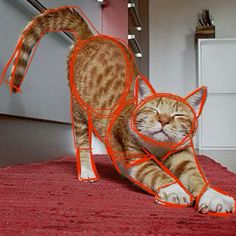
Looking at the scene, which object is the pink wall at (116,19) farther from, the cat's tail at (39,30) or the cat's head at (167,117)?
the cat's head at (167,117)

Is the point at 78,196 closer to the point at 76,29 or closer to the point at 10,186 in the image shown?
the point at 10,186

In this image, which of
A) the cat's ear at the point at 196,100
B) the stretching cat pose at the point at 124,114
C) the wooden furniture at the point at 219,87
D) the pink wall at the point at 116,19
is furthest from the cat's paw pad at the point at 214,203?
the wooden furniture at the point at 219,87

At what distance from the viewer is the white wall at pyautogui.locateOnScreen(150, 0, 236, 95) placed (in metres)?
5.57

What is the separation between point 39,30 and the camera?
1.37 meters

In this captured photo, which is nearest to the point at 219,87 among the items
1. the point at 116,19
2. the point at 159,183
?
the point at 116,19

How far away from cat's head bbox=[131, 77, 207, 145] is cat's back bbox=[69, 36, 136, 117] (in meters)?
0.28

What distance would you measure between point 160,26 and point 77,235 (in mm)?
5255

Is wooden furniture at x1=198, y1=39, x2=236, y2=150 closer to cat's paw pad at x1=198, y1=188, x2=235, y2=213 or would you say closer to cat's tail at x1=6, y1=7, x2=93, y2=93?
cat's tail at x1=6, y1=7, x2=93, y2=93

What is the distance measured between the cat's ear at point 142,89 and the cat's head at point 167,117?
0.07 feet

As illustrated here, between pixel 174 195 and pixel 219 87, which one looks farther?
pixel 219 87

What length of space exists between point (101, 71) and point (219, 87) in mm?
3743

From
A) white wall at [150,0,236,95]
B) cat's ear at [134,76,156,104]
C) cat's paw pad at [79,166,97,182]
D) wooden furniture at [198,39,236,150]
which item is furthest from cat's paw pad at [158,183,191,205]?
white wall at [150,0,236,95]

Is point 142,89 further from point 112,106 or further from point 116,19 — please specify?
point 116,19

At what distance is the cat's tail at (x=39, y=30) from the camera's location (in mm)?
1300
